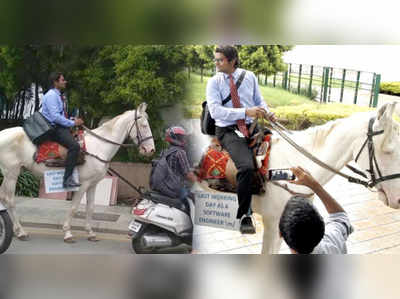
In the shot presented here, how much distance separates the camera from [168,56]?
4.09 metres

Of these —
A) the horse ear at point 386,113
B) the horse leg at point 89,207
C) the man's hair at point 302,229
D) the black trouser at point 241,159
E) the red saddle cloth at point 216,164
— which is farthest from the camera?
the horse leg at point 89,207

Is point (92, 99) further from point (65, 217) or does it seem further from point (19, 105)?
point (65, 217)

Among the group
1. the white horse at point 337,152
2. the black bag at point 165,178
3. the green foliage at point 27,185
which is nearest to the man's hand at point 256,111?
the white horse at point 337,152

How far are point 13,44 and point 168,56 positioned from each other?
1254 millimetres

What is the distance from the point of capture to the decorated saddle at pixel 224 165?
395 centimetres

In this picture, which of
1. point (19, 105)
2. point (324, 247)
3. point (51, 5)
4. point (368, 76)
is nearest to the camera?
point (324, 247)

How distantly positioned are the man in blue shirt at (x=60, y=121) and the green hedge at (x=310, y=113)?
1.71m

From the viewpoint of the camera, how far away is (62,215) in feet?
13.7

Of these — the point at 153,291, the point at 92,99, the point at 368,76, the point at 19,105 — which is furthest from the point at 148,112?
the point at 368,76

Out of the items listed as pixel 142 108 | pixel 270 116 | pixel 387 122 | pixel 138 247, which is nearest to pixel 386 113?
pixel 387 122

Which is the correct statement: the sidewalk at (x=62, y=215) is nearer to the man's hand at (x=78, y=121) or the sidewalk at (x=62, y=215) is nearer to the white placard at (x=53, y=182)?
the white placard at (x=53, y=182)

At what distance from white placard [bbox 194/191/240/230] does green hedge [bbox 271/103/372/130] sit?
786 millimetres

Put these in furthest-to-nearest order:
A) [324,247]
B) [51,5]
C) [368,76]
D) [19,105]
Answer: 1. [368,76]
2. [19,105]
3. [51,5]
4. [324,247]

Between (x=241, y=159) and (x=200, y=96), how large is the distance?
0.65 m
